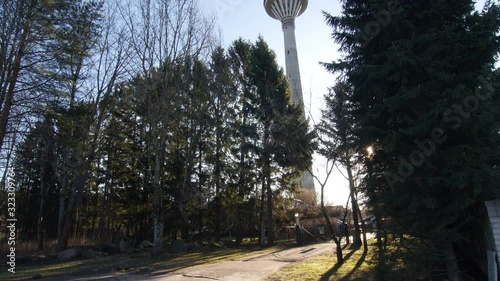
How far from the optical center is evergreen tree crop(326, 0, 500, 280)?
606cm

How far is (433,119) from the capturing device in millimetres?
6238

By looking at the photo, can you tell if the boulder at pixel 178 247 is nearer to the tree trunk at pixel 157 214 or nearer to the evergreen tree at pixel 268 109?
the tree trunk at pixel 157 214

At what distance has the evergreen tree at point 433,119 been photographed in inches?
239

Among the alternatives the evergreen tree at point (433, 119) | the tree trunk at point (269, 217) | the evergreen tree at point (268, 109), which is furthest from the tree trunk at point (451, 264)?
the tree trunk at point (269, 217)

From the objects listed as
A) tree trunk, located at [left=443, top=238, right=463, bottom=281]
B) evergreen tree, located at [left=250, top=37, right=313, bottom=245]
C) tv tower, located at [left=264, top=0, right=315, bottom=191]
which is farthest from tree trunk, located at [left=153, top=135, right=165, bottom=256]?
tv tower, located at [left=264, top=0, right=315, bottom=191]

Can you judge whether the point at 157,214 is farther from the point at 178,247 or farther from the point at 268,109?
the point at 268,109

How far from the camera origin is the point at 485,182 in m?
5.95

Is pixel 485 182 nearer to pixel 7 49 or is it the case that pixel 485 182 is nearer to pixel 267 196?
pixel 7 49

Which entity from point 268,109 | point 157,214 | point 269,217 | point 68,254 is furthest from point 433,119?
point 269,217

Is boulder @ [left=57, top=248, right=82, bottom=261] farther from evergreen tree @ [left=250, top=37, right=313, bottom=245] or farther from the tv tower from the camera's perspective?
the tv tower

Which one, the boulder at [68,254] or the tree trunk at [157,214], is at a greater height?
the tree trunk at [157,214]

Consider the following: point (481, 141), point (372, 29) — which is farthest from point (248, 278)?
point (372, 29)

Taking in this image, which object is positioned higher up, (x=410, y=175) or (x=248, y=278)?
(x=410, y=175)

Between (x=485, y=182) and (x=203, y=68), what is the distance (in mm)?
17003
